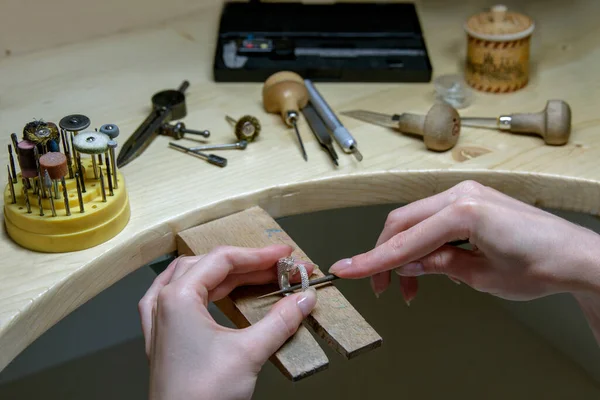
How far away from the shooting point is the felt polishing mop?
0.86 meters

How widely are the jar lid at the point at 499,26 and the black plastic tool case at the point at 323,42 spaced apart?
10 cm

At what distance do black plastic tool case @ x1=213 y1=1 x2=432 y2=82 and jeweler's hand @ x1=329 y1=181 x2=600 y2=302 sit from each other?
41 cm

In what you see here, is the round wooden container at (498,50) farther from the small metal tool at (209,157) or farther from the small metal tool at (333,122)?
the small metal tool at (209,157)

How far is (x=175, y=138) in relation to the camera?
1088 mm

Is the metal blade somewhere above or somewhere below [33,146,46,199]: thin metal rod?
below

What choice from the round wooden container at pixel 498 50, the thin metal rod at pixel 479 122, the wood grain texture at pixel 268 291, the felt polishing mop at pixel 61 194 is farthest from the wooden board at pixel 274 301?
the round wooden container at pixel 498 50

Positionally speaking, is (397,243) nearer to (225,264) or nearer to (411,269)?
(411,269)

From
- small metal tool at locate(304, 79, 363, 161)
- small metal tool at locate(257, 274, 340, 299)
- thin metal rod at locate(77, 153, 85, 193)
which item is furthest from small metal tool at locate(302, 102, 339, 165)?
thin metal rod at locate(77, 153, 85, 193)

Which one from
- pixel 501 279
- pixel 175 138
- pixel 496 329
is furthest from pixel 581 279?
pixel 496 329

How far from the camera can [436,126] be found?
1037mm

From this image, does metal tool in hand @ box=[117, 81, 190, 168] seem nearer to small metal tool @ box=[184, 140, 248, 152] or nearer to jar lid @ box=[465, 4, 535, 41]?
small metal tool @ box=[184, 140, 248, 152]

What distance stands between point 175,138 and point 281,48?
0.28m

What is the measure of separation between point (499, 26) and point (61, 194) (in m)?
0.69

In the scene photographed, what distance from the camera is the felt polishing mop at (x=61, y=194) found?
86 centimetres
